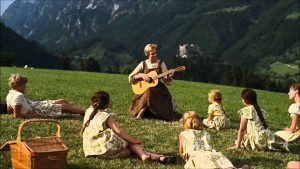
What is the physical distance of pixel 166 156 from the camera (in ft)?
46.9

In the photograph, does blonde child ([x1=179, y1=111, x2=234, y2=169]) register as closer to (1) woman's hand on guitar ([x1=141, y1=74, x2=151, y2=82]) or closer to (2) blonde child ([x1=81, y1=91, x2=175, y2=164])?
(2) blonde child ([x1=81, y1=91, x2=175, y2=164])

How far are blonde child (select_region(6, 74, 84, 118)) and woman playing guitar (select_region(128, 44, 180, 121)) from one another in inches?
102

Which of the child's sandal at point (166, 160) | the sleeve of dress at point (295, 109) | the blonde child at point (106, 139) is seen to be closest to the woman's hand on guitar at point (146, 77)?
the sleeve of dress at point (295, 109)

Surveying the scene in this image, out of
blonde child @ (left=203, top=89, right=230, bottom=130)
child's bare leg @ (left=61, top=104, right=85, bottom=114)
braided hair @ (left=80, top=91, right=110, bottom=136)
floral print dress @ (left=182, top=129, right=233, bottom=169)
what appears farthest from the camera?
blonde child @ (left=203, top=89, right=230, bottom=130)

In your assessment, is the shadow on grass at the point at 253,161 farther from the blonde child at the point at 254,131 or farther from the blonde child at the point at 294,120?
the blonde child at the point at 294,120

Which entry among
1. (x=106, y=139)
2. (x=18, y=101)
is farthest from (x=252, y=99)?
(x=18, y=101)

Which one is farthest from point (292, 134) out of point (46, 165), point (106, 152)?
point (46, 165)

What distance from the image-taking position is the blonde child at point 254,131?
1703cm

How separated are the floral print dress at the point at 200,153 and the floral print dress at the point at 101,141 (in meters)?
1.77

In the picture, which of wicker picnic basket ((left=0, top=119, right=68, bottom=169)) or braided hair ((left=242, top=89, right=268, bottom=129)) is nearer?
wicker picnic basket ((left=0, top=119, right=68, bottom=169))

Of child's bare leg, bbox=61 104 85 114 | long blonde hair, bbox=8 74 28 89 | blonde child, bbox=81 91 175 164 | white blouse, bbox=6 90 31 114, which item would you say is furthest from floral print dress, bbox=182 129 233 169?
long blonde hair, bbox=8 74 28 89

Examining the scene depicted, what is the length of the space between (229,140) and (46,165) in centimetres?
809

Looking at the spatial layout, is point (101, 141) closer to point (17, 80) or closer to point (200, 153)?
point (200, 153)

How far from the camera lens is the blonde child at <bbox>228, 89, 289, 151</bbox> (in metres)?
17.0
